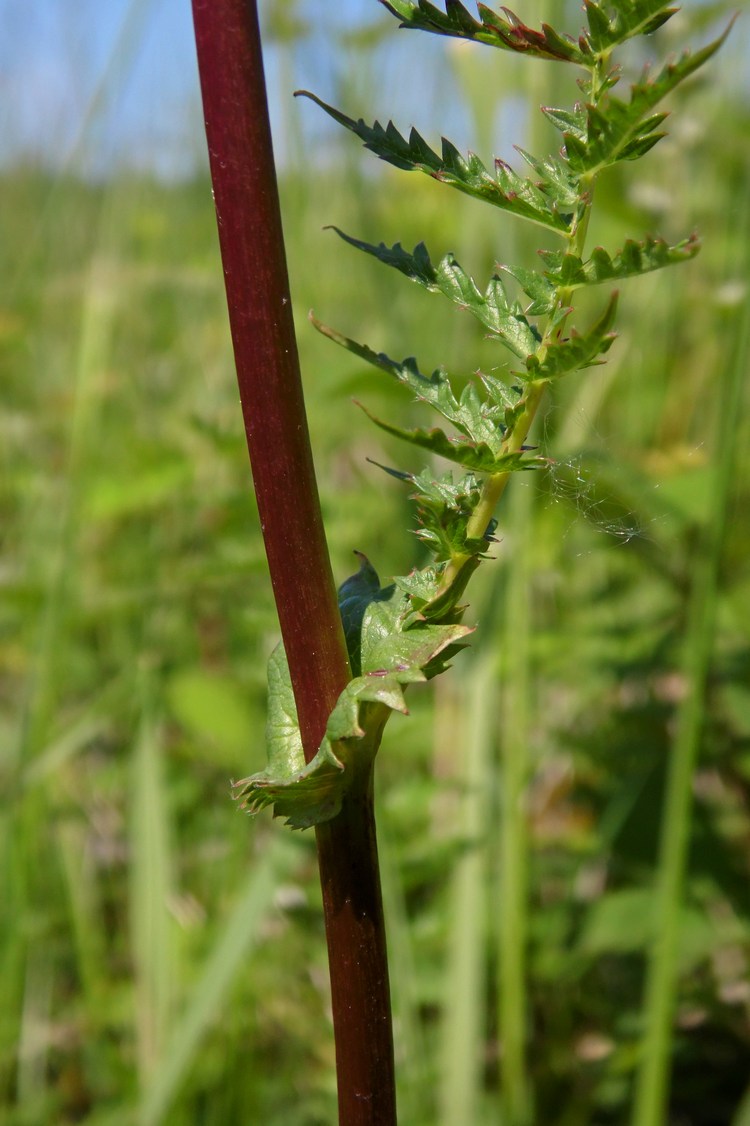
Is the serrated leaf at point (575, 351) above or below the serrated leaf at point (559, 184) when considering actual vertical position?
below

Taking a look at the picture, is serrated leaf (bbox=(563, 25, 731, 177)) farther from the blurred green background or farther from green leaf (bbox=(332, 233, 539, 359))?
the blurred green background

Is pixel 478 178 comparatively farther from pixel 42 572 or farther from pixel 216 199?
pixel 42 572

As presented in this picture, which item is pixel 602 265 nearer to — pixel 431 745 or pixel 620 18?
pixel 620 18

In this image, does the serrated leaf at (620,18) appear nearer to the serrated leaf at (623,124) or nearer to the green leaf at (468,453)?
the serrated leaf at (623,124)

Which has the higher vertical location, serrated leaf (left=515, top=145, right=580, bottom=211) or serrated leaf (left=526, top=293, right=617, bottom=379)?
serrated leaf (left=515, top=145, right=580, bottom=211)

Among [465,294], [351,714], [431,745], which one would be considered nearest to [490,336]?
[465,294]

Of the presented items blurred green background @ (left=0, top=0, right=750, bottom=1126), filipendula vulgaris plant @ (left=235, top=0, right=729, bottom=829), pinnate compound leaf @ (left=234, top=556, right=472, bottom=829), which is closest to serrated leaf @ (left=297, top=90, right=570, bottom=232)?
filipendula vulgaris plant @ (left=235, top=0, right=729, bottom=829)

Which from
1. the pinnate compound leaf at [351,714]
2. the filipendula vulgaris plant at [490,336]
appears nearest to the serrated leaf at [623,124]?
the filipendula vulgaris plant at [490,336]
